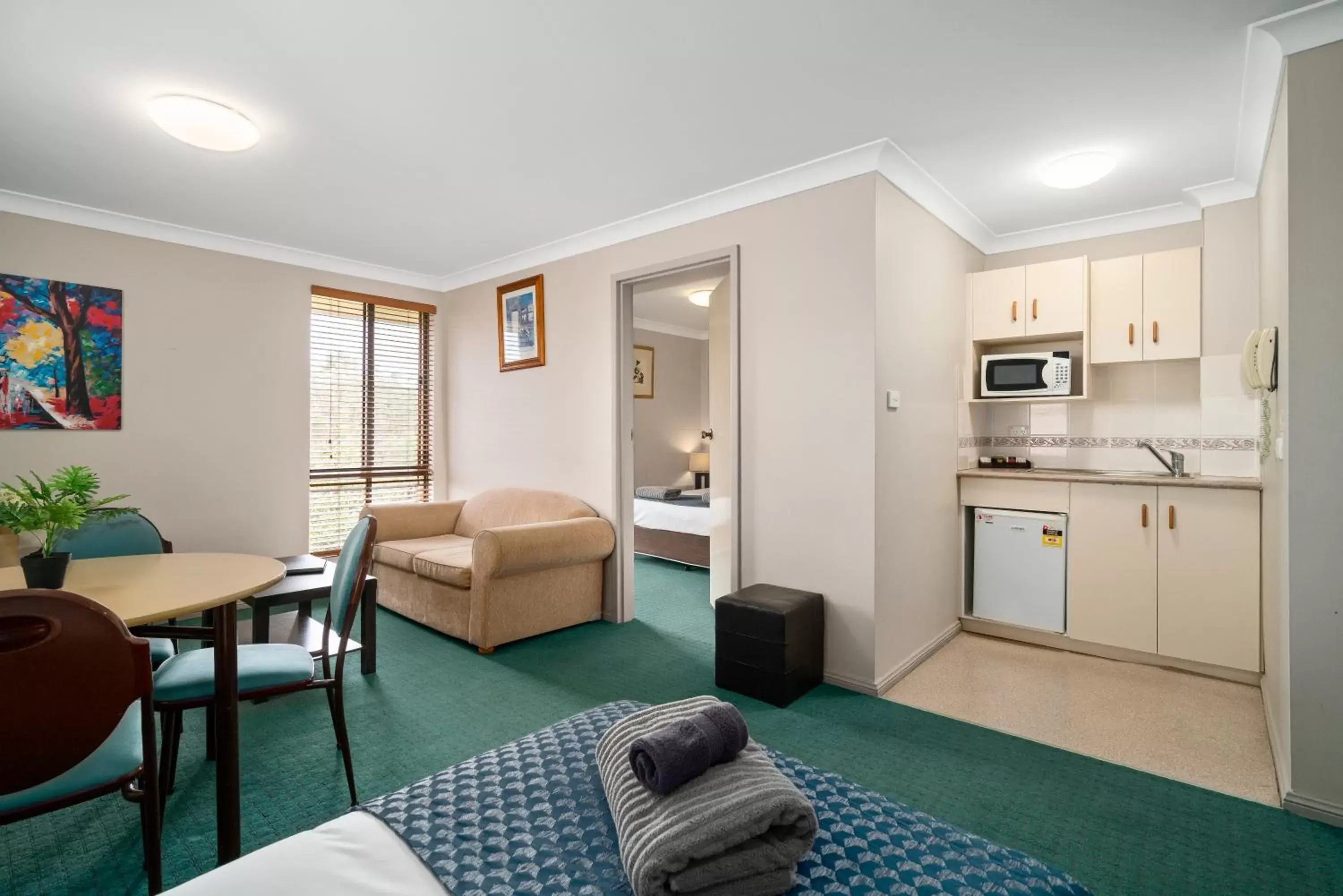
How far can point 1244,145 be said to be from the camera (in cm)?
298

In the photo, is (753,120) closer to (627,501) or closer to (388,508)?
(627,501)

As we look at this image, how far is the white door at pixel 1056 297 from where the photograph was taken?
3.91 metres

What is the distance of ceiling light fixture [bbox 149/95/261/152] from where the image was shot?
259 centimetres

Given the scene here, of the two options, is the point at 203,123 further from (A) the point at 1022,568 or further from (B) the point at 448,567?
(A) the point at 1022,568

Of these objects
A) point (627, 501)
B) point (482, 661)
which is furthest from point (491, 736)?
point (627, 501)

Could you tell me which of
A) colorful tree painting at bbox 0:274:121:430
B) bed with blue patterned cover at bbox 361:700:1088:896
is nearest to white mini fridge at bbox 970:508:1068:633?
bed with blue patterned cover at bbox 361:700:1088:896

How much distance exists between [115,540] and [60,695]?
72.1 inches

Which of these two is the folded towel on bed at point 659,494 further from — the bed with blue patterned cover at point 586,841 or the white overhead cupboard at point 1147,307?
the bed with blue patterned cover at point 586,841

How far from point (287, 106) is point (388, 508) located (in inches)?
109

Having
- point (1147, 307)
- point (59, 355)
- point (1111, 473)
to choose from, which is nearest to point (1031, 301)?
point (1147, 307)

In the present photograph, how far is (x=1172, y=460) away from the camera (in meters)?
3.84

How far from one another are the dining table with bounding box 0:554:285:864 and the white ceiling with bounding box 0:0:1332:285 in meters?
1.81

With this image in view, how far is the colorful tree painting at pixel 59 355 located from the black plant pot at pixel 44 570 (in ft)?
8.54

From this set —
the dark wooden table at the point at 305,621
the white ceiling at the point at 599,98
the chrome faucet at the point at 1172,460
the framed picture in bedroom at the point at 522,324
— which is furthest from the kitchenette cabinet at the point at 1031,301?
the dark wooden table at the point at 305,621
